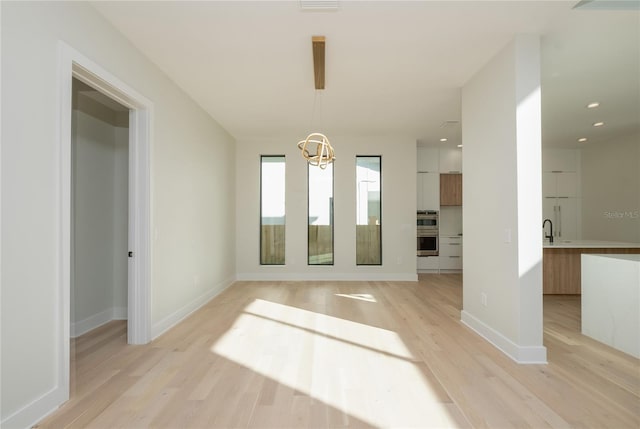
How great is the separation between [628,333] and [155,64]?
5.32 metres

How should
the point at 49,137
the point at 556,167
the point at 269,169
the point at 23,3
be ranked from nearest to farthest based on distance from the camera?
the point at 23,3, the point at 49,137, the point at 269,169, the point at 556,167

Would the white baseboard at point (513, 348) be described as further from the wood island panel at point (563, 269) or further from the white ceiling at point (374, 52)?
the white ceiling at point (374, 52)

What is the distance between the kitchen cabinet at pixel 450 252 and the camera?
7555mm

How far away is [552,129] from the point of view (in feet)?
19.4

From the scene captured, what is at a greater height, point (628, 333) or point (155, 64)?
point (155, 64)

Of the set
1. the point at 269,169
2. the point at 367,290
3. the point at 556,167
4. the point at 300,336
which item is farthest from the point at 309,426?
the point at 556,167

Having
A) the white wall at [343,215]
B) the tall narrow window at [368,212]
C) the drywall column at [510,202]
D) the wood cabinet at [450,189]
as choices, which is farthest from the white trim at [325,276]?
the drywall column at [510,202]

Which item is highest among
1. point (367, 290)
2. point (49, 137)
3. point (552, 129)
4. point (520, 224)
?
point (552, 129)

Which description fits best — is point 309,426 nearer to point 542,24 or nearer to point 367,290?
point 542,24

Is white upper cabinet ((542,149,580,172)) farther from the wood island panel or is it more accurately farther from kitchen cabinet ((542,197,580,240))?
the wood island panel

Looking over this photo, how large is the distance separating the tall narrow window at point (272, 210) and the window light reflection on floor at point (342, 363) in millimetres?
2703

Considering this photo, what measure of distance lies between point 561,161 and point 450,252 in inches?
126

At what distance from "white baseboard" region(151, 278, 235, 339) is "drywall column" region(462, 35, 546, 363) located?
134 inches

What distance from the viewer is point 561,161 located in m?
7.41
